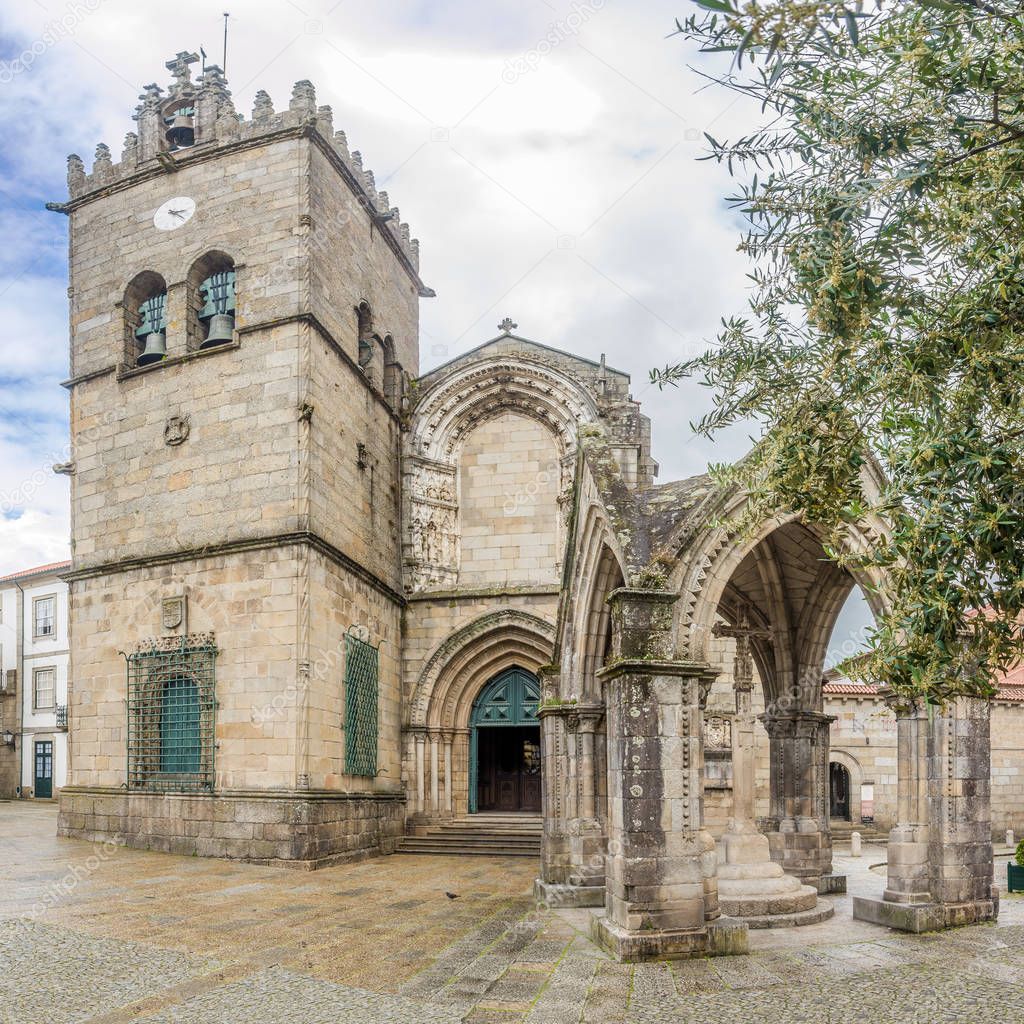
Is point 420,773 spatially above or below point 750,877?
below

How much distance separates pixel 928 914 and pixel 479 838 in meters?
11.1

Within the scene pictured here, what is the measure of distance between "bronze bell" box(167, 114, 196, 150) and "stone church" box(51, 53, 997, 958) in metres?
0.06

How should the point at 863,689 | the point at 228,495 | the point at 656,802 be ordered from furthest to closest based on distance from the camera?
→ the point at 863,689 → the point at 228,495 → the point at 656,802

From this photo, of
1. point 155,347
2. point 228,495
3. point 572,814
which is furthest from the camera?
point 155,347

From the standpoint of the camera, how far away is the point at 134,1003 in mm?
7199

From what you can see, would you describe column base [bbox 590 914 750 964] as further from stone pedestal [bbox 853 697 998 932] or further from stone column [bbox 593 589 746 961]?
stone pedestal [bbox 853 697 998 932]

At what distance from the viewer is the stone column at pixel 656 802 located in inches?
328

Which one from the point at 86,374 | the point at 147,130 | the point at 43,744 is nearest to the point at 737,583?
the point at 86,374

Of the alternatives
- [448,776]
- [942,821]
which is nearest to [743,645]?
[942,821]

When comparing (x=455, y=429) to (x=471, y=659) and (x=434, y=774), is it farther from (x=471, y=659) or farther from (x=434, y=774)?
(x=434, y=774)

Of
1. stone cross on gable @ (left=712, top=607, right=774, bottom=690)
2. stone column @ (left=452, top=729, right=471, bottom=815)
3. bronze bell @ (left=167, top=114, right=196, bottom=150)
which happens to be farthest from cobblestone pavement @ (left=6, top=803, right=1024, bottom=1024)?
bronze bell @ (left=167, top=114, right=196, bottom=150)

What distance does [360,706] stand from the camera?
1817 centimetres

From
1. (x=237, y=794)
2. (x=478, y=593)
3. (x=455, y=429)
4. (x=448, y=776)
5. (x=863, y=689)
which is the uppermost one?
(x=455, y=429)

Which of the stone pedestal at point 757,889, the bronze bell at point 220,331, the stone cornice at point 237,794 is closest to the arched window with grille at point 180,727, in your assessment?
the stone cornice at point 237,794
